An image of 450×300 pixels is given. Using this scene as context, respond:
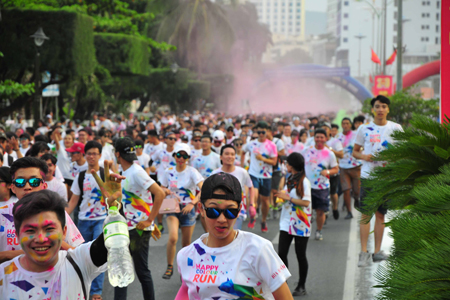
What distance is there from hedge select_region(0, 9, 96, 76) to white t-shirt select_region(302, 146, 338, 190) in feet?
45.3

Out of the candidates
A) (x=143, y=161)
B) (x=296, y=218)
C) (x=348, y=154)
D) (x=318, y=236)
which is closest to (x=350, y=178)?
(x=348, y=154)

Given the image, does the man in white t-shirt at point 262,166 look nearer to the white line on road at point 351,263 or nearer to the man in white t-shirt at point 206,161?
the man in white t-shirt at point 206,161

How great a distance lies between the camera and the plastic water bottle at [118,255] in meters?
2.65

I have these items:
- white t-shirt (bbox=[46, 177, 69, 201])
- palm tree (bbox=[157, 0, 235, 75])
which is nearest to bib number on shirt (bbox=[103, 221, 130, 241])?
white t-shirt (bbox=[46, 177, 69, 201])

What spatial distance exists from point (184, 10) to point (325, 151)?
41.1 metres

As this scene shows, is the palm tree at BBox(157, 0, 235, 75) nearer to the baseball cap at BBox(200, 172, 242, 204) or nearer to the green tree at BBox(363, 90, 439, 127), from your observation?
the green tree at BBox(363, 90, 439, 127)

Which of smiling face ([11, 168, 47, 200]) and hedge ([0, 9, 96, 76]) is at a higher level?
hedge ([0, 9, 96, 76])

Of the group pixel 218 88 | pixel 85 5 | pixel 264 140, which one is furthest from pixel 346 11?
pixel 264 140

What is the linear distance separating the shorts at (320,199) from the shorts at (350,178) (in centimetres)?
213

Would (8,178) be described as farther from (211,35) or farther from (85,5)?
(211,35)

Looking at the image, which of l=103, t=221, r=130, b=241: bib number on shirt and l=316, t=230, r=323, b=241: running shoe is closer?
l=103, t=221, r=130, b=241: bib number on shirt

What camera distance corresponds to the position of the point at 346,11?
151875 millimetres

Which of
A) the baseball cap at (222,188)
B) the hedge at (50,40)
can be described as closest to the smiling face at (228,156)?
the baseball cap at (222,188)

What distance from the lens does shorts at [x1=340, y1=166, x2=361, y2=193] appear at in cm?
1217
